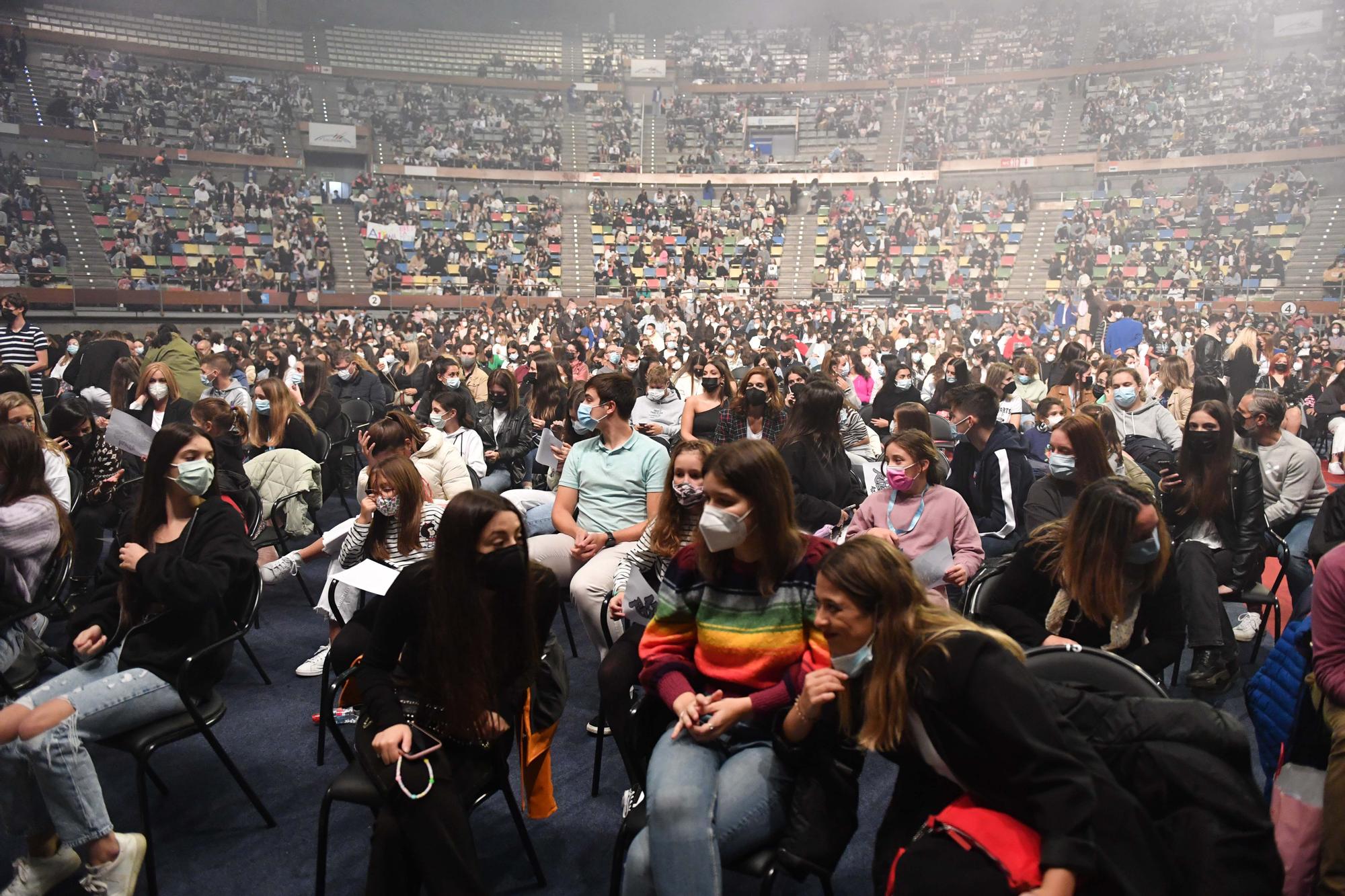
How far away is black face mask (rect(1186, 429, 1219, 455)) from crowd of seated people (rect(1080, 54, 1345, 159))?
23.2 m

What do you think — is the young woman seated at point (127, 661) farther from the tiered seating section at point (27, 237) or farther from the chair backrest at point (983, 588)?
the tiered seating section at point (27, 237)

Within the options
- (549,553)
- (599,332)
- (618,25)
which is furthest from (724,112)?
(549,553)

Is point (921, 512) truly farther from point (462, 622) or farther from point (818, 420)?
point (462, 622)

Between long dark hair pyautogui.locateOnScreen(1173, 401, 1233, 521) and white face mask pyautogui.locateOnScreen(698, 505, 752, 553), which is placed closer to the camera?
white face mask pyautogui.locateOnScreen(698, 505, 752, 553)

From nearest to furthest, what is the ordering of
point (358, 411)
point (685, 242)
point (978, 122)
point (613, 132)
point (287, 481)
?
point (287, 481)
point (358, 411)
point (685, 242)
point (978, 122)
point (613, 132)

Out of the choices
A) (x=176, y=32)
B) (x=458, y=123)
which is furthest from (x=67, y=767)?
(x=176, y=32)

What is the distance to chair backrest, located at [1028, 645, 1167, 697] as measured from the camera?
6.64 ft

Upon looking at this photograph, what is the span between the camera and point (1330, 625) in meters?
2.13

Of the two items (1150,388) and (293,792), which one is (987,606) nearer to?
(293,792)

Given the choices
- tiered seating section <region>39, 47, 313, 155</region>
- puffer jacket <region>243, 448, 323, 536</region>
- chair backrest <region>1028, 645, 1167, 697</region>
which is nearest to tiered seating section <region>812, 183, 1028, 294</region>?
tiered seating section <region>39, 47, 313, 155</region>

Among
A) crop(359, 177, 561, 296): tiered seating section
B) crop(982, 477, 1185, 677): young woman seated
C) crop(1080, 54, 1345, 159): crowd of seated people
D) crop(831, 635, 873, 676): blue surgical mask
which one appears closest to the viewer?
crop(831, 635, 873, 676): blue surgical mask

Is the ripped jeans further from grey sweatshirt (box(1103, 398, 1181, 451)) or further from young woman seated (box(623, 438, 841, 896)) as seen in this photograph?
grey sweatshirt (box(1103, 398, 1181, 451))

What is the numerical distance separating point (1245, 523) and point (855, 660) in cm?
301

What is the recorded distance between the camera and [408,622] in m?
2.42
